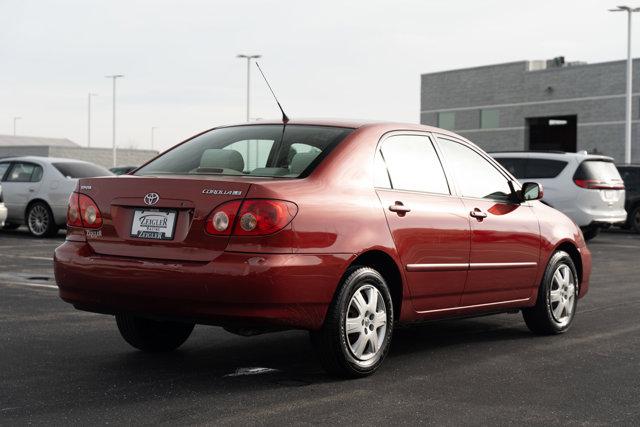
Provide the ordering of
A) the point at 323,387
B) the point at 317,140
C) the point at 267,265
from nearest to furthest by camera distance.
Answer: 1. the point at 267,265
2. the point at 323,387
3. the point at 317,140

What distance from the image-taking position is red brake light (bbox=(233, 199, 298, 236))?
548cm

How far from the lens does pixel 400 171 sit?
6.55m

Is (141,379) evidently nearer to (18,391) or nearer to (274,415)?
(18,391)

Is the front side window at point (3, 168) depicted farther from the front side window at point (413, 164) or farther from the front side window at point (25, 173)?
the front side window at point (413, 164)

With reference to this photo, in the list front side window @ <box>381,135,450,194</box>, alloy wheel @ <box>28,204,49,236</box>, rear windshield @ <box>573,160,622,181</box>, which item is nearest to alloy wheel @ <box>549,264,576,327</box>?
front side window @ <box>381,135,450,194</box>

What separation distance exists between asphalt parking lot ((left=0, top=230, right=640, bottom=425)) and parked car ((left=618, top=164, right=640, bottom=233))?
16.2m

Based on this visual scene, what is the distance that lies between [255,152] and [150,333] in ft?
4.74

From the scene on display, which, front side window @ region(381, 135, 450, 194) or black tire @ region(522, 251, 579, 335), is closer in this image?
front side window @ region(381, 135, 450, 194)

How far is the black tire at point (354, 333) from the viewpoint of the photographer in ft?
19.0

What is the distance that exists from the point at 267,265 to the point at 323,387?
0.85 meters

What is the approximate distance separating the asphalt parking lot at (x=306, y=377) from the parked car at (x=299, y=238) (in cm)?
32

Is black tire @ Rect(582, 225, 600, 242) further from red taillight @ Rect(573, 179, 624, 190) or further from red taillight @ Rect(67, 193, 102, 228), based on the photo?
red taillight @ Rect(67, 193, 102, 228)

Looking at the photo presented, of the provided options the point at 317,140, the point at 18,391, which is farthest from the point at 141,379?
the point at 317,140

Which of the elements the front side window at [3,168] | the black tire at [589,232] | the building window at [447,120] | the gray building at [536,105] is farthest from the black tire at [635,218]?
the building window at [447,120]
